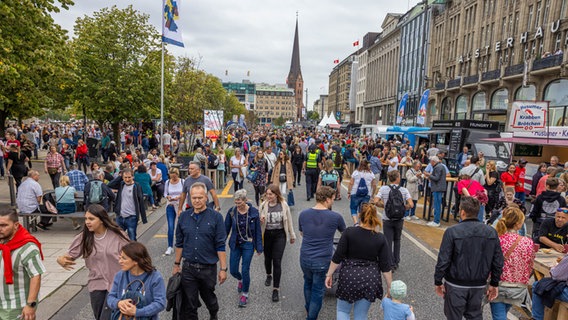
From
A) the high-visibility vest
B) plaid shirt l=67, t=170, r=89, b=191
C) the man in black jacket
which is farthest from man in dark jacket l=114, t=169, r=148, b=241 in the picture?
the high-visibility vest

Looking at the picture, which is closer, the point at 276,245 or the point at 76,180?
the point at 276,245

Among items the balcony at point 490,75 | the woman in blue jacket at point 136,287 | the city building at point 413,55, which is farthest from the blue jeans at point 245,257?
the city building at point 413,55

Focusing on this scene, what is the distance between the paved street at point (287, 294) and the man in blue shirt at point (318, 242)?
65cm

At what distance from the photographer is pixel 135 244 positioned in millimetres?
3264

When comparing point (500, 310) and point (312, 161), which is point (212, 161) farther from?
point (500, 310)

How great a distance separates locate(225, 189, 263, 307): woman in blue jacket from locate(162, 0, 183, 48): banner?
12.9 meters

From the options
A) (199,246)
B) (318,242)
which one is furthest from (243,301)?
(318,242)

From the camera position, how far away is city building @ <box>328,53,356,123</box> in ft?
358

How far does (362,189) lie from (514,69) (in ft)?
99.5

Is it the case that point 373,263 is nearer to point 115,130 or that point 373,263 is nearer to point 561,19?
point 115,130

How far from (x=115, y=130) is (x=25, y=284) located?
849 inches

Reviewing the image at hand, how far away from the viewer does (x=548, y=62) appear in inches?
1088

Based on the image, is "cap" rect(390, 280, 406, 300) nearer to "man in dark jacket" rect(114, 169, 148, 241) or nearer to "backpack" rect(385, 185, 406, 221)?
"backpack" rect(385, 185, 406, 221)

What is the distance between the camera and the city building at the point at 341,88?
109000mm
